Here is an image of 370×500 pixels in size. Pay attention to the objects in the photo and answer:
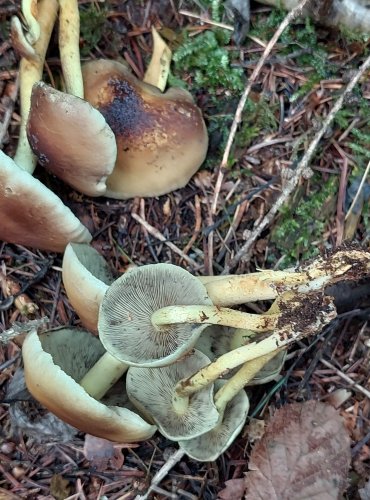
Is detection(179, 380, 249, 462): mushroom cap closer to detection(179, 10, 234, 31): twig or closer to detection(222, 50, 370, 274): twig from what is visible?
detection(222, 50, 370, 274): twig

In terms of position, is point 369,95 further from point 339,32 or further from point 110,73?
point 110,73

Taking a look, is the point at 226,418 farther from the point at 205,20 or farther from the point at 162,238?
the point at 205,20

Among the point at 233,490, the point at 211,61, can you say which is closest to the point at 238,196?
the point at 211,61

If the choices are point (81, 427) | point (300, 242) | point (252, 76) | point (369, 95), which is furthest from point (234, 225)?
point (81, 427)

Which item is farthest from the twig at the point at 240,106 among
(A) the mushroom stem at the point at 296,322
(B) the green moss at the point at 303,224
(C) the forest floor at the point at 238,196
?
(A) the mushroom stem at the point at 296,322

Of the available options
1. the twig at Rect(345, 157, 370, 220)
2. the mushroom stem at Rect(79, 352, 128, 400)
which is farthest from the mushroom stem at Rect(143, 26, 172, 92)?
the mushroom stem at Rect(79, 352, 128, 400)
